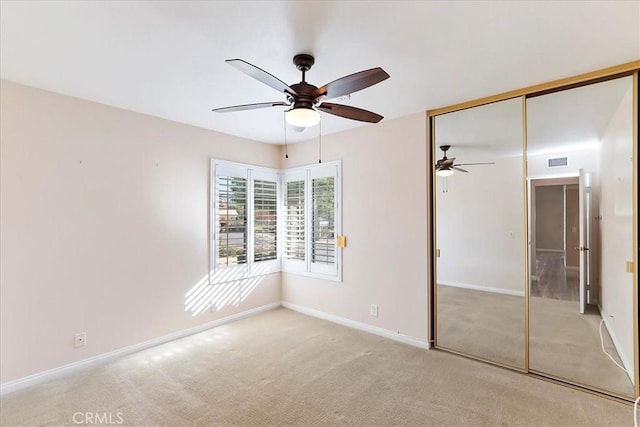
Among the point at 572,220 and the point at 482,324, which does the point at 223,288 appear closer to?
the point at 482,324

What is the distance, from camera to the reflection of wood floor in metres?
3.04

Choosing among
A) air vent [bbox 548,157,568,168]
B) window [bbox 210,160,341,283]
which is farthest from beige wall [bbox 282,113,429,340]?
air vent [bbox 548,157,568,168]

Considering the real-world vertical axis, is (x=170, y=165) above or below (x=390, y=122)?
below

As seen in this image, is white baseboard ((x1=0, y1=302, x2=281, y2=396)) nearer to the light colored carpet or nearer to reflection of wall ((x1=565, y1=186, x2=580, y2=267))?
the light colored carpet

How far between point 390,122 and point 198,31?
8.15 feet

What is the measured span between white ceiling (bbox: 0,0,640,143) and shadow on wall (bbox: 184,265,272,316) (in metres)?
2.37

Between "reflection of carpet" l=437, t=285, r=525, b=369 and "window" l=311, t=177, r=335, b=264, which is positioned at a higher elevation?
"window" l=311, t=177, r=335, b=264

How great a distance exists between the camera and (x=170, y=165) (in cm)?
378

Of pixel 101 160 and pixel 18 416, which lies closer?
pixel 18 416

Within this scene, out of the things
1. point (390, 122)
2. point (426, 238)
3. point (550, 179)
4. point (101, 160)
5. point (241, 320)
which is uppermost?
point (390, 122)

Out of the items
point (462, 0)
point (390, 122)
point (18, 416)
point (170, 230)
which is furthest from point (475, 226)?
point (18, 416)

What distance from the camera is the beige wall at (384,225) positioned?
356 centimetres

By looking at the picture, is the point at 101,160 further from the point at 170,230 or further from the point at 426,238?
the point at 426,238

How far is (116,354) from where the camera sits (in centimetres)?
325
